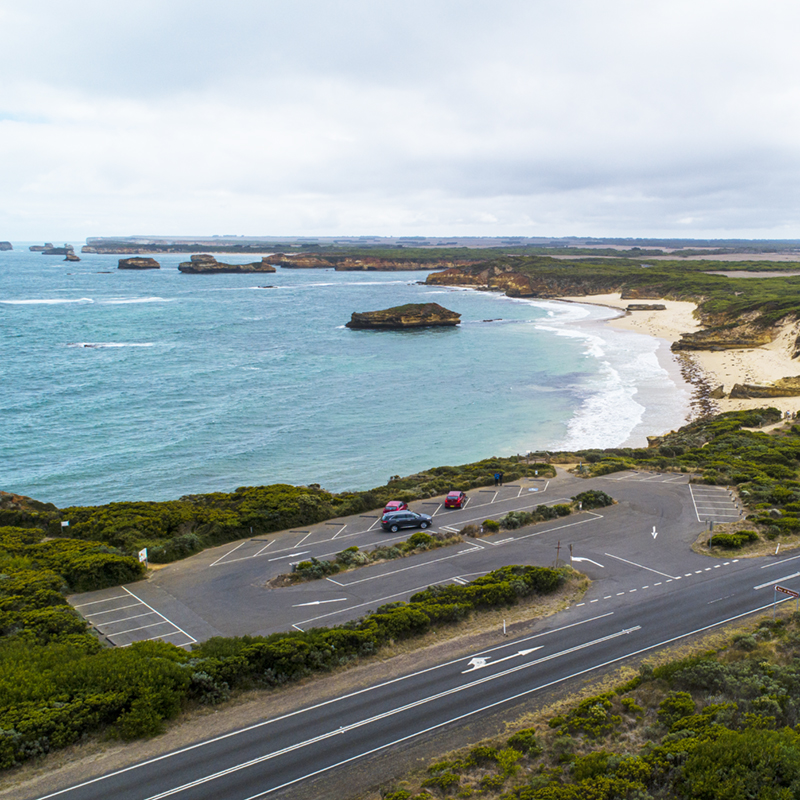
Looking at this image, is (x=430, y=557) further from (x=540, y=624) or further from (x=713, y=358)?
(x=713, y=358)

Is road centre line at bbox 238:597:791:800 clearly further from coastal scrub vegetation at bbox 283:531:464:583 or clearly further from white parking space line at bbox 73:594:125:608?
white parking space line at bbox 73:594:125:608

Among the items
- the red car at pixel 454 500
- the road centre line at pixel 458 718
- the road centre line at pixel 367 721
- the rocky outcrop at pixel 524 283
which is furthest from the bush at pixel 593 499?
the rocky outcrop at pixel 524 283

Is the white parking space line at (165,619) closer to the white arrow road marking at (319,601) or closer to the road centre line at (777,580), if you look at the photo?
the white arrow road marking at (319,601)

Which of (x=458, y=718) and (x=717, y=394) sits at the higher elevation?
(x=717, y=394)

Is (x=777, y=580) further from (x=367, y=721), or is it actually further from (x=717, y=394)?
(x=717, y=394)

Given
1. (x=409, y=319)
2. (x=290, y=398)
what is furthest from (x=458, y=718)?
(x=409, y=319)

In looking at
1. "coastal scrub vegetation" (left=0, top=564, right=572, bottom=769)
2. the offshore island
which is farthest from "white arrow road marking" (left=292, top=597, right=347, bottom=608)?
the offshore island
